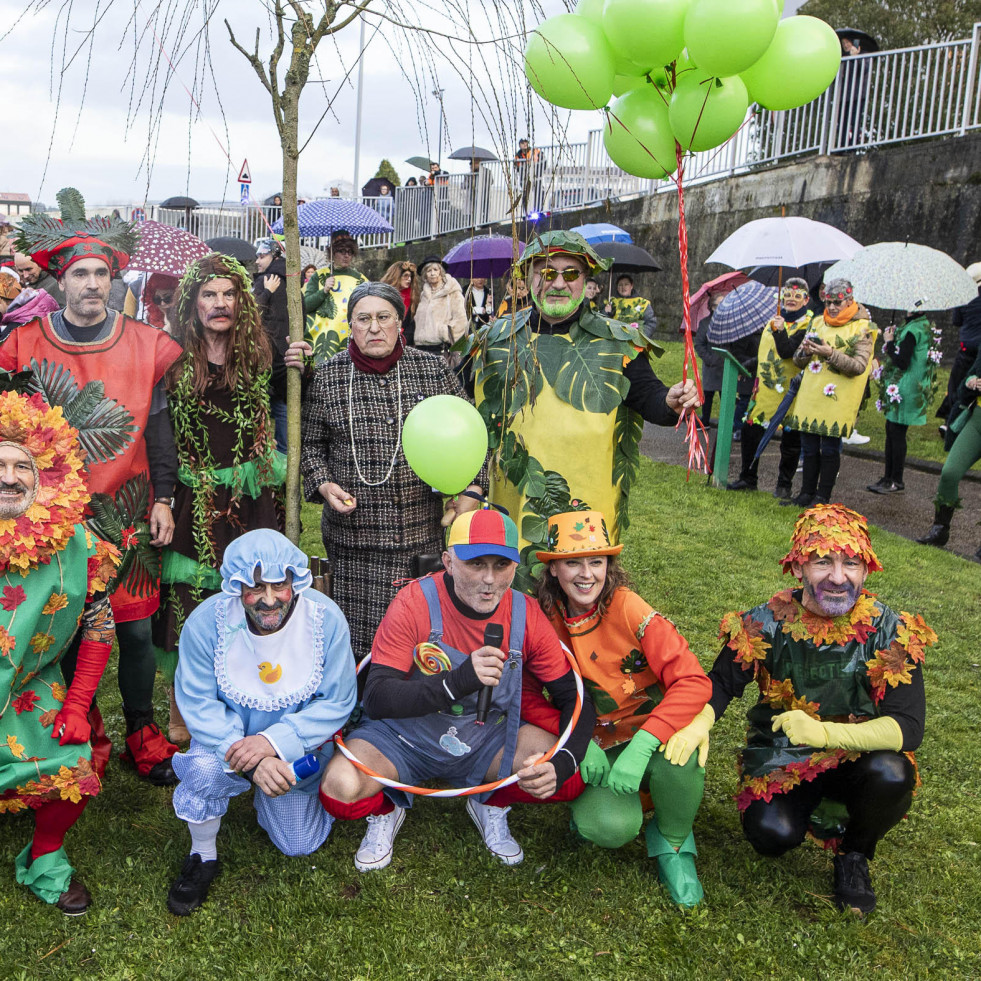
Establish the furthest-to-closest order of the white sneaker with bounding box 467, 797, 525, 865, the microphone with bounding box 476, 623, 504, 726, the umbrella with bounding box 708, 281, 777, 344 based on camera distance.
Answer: the umbrella with bounding box 708, 281, 777, 344
the white sneaker with bounding box 467, 797, 525, 865
the microphone with bounding box 476, 623, 504, 726

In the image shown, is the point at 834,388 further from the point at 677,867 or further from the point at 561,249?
the point at 677,867

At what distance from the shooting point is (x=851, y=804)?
290 centimetres

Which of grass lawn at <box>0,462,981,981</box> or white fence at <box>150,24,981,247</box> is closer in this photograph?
grass lawn at <box>0,462,981,981</box>

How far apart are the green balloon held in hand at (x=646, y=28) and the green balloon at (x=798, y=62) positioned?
12.5 inches

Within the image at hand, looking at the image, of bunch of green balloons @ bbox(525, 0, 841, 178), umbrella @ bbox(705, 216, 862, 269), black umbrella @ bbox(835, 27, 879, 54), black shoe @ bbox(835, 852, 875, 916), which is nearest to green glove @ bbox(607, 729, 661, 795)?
black shoe @ bbox(835, 852, 875, 916)

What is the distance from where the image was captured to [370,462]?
10.9ft

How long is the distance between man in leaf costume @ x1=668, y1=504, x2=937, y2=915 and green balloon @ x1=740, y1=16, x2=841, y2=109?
1.33 meters

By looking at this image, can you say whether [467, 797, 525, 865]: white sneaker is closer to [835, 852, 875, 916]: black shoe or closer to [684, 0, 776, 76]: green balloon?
[835, 852, 875, 916]: black shoe

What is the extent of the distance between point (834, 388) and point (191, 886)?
19.7ft

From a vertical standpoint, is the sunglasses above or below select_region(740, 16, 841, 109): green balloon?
below

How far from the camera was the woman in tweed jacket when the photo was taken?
10.8ft

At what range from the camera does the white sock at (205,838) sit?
289 cm

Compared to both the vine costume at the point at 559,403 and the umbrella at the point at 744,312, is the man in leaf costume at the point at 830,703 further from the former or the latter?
the umbrella at the point at 744,312

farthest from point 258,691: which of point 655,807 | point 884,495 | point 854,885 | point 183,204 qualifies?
point 183,204
